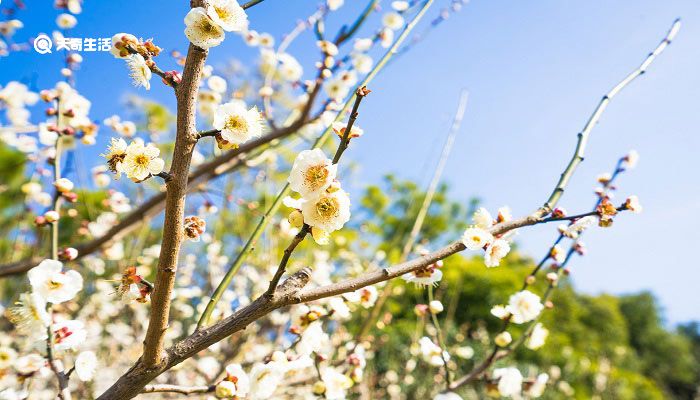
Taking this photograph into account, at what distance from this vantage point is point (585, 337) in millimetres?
12969

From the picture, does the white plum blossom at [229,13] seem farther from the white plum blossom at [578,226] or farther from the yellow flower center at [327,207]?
the white plum blossom at [578,226]

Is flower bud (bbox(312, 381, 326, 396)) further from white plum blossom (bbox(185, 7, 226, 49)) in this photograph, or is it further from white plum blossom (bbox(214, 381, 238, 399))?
white plum blossom (bbox(185, 7, 226, 49))


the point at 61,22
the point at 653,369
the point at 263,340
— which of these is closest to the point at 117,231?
the point at 61,22

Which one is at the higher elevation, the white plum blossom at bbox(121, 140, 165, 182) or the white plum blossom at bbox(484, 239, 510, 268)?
the white plum blossom at bbox(121, 140, 165, 182)

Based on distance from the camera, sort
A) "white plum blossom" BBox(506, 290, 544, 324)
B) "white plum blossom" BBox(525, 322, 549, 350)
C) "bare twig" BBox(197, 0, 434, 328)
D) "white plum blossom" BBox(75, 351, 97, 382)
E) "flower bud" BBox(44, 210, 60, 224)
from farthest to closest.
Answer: "white plum blossom" BBox(525, 322, 549, 350), "white plum blossom" BBox(506, 290, 544, 324), "flower bud" BBox(44, 210, 60, 224), "white plum blossom" BBox(75, 351, 97, 382), "bare twig" BBox(197, 0, 434, 328)

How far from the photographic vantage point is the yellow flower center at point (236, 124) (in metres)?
0.71

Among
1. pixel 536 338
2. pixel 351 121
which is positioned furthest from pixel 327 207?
pixel 536 338

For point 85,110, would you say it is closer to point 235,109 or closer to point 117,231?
point 117,231

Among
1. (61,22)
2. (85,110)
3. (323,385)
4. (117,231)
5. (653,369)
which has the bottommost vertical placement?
(323,385)

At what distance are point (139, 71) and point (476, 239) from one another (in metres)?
0.70

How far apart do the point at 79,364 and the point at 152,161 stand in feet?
2.14

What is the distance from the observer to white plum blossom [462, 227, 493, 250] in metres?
0.80

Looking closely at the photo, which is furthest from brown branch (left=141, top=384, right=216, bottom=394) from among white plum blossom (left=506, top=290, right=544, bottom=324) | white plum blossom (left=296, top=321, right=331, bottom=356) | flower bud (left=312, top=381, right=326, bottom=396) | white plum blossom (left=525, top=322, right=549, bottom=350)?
white plum blossom (left=525, top=322, right=549, bottom=350)

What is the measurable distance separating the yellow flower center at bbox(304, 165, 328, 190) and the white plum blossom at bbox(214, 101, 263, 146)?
5.7 inches
